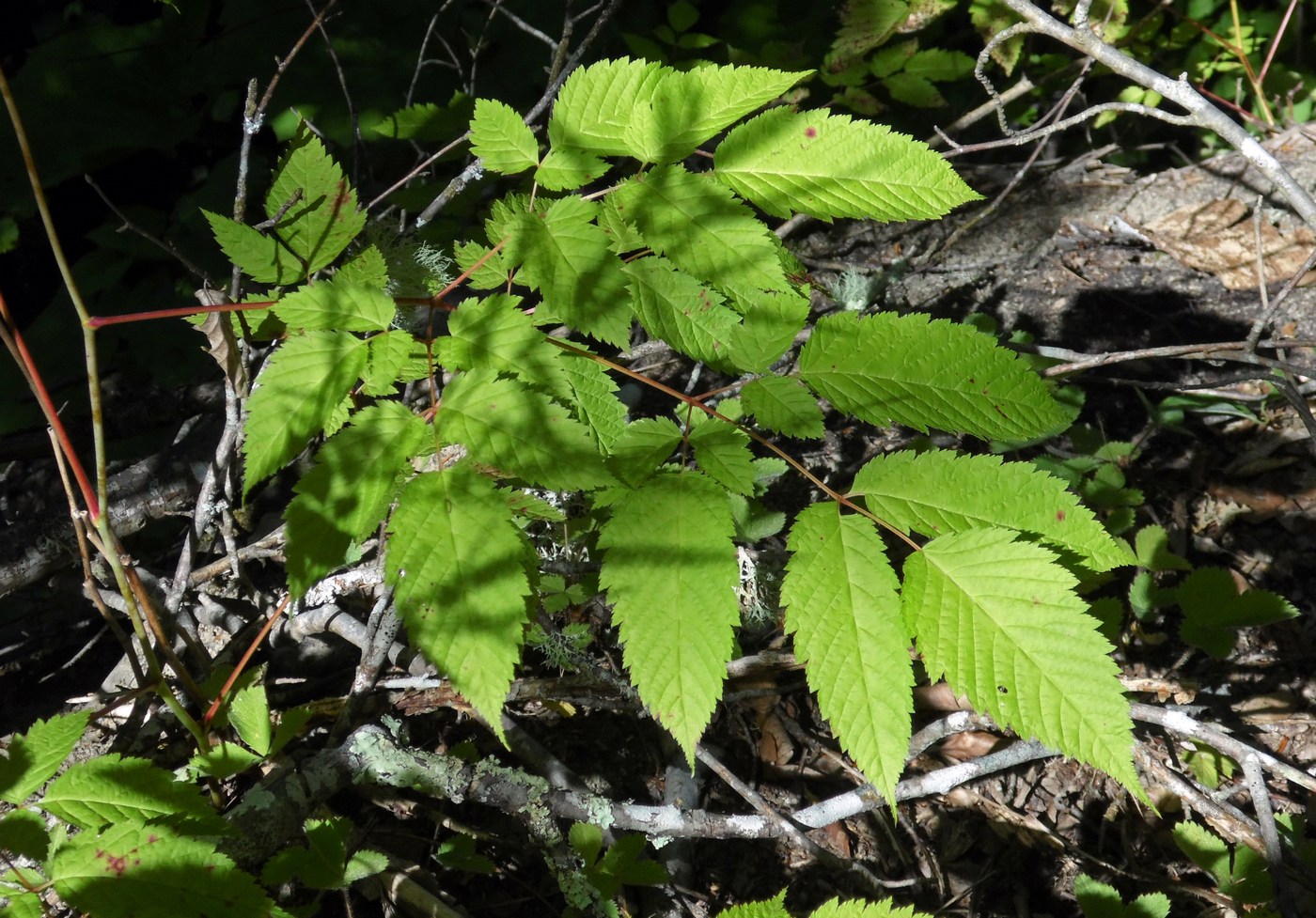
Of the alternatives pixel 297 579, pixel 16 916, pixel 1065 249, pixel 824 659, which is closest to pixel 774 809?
pixel 824 659

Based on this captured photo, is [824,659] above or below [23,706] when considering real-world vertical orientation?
above

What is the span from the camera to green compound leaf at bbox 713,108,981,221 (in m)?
1.28

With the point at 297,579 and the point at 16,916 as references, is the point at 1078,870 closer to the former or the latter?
the point at 297,579

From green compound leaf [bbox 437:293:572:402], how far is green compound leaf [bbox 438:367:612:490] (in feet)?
0.21

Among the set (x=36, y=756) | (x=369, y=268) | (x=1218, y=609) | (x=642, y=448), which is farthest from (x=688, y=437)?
(x=1218, y=609)

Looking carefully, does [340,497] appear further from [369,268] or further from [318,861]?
[318,861]

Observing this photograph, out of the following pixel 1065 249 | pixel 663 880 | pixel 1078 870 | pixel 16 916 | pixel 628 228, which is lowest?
pixel 1078 870

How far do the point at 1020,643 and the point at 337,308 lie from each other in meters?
1.11

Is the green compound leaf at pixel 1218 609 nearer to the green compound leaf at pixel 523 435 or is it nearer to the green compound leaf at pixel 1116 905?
the green compound leaf at pixel 1116 905

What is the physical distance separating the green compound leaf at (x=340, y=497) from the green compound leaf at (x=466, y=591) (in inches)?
2.1

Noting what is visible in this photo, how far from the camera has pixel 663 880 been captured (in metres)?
1.73

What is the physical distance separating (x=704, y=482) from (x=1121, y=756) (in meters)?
0.66

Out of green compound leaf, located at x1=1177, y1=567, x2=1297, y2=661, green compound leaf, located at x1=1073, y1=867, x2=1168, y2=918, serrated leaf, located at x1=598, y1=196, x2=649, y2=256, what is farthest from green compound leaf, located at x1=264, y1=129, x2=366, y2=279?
green compound leaf, located at x1=1177, y1=567, x2=1297, y2=661

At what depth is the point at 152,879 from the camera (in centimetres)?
125
